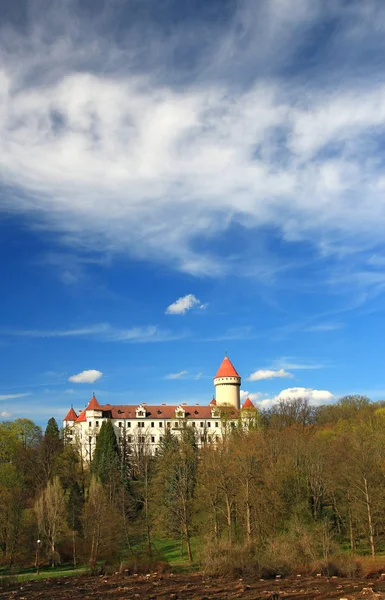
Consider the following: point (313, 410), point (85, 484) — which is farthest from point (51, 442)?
point (313, 410)

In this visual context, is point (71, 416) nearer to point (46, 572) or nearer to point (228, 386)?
point (228, 386)

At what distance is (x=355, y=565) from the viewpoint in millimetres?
30672

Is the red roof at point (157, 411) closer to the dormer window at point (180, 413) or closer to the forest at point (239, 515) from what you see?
the dormer window at point (180, 413)

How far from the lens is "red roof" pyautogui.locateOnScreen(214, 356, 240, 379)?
101125mm

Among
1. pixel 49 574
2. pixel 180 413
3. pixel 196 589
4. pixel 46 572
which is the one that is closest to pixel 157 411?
pixel 180 413

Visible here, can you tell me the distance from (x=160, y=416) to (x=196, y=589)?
246ft

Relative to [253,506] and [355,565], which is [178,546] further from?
[355,565]

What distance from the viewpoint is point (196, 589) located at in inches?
1063

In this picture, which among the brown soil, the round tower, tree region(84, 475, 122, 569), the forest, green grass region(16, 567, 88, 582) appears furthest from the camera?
the round tower

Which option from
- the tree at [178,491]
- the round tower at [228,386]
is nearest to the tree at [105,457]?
the tree at [178,491]

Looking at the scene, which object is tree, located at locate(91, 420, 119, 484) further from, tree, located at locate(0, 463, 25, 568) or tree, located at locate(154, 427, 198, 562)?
tree, located at locate(0, 463, 25, 568)

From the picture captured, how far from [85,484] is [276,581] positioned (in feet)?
144

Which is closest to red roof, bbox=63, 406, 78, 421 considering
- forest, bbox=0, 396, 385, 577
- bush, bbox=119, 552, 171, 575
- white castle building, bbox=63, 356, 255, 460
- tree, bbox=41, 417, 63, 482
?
white castle building, bbox=63, 356, 255, 460

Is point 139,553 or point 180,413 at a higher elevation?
point 180,413
